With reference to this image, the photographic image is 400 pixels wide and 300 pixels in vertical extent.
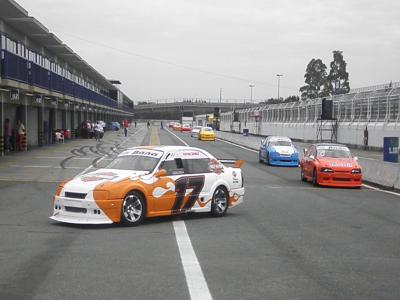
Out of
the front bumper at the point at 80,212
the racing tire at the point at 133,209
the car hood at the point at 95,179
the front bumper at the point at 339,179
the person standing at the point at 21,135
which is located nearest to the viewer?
the front bumper at the point at 80,212

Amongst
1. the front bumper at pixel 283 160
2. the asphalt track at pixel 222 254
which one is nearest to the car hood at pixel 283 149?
the front bumper at pixel 283 160

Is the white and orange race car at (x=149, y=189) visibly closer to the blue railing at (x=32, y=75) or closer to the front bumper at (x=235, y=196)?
the front bumper at (x=235, y=196)

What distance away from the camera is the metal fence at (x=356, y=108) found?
153ft

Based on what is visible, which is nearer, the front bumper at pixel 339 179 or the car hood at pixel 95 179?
the car hood at pixel 95 179

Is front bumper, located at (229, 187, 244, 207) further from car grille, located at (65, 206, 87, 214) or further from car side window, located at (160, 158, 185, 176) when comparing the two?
car grille, located at (65, 206, 87, 214)

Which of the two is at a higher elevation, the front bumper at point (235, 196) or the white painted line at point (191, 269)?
the front bumper at point (235, 196)

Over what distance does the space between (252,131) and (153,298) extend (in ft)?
282

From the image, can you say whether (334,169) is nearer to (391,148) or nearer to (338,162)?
(338,162)

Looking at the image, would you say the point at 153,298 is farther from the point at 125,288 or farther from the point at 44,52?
the point at 44,52

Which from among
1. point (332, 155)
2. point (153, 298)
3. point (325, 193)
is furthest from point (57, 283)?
point (332, 155)

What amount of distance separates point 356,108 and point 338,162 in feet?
114

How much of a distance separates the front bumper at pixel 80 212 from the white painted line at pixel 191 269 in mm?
1372

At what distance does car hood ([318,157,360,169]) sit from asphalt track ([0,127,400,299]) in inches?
204

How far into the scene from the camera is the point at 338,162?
68.3 ft
